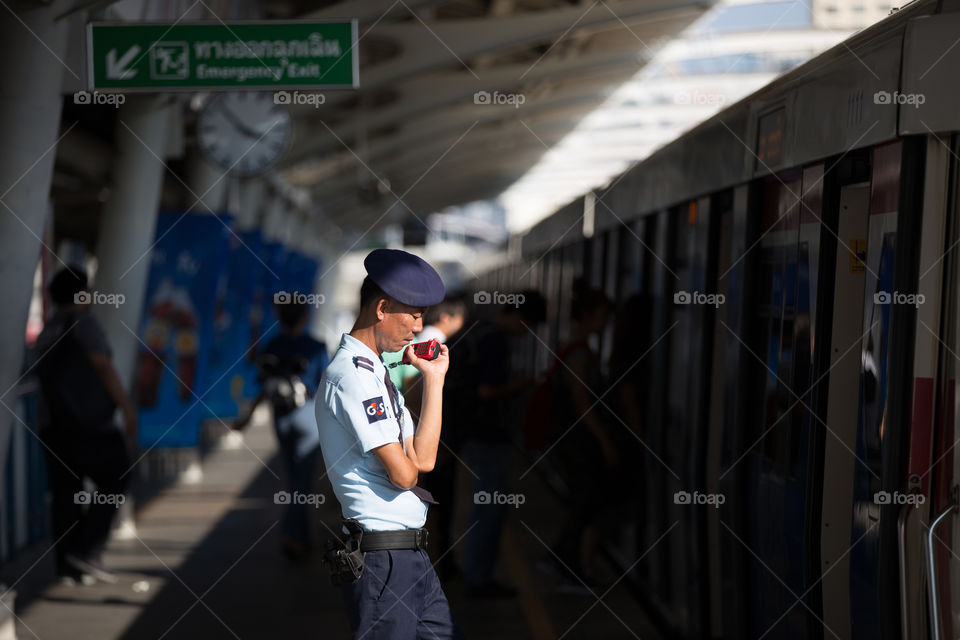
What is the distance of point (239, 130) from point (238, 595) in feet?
19.1

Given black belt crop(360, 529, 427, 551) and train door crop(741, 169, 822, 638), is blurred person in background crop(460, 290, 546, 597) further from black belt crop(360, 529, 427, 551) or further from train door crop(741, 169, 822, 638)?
black belt crop(360, 529, 427, 551)

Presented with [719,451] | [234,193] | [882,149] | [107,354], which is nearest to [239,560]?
[107,354]

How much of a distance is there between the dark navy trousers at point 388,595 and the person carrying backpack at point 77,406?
4337mm

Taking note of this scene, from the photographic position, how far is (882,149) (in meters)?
4.20

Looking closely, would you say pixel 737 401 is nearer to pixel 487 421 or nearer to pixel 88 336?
pixel 487 421

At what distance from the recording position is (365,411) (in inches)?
150

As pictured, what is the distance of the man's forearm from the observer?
383 cm

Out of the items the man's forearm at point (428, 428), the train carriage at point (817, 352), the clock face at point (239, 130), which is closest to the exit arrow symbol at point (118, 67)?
the train carriage at point (817, 352)

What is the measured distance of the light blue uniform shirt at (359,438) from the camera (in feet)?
12.5

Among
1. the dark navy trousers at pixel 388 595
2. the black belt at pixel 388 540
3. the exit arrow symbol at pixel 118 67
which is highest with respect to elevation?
the exit arrow symbol at pixel 118 67

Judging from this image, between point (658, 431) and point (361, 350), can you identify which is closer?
point (361, 350)

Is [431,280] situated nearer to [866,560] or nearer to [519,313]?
[866,560]

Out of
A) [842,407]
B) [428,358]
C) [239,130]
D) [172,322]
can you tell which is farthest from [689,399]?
[239,130]

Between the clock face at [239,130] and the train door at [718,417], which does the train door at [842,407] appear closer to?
the train door at [718,417]
